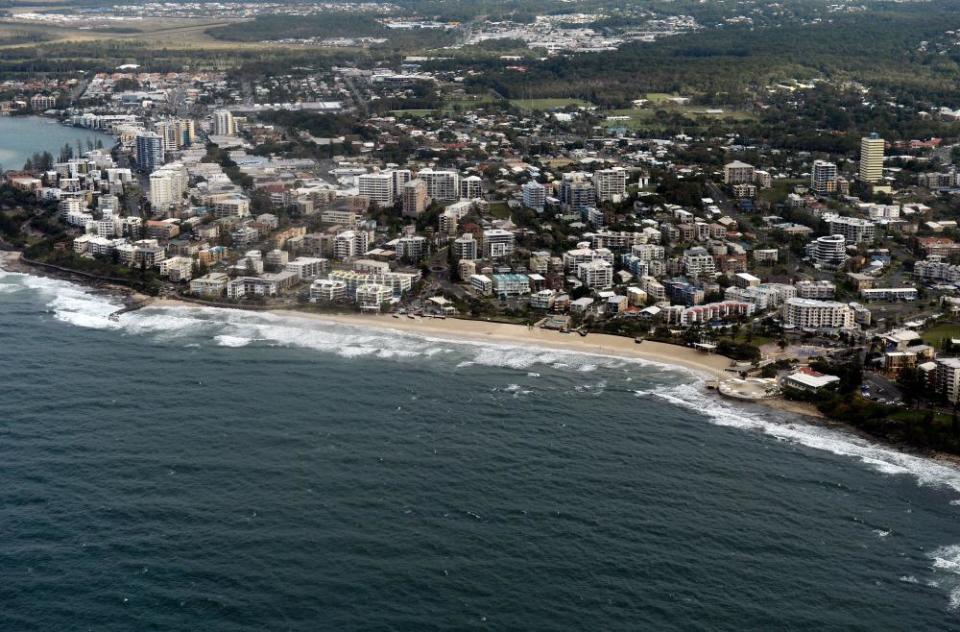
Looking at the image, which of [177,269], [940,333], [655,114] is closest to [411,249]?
[177,269]

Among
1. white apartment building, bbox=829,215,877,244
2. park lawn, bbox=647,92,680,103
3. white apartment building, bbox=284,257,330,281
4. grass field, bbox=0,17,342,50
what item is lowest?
white apartment building, bbox=284,257,330,281

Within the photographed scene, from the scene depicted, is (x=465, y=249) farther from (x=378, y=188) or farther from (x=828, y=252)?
(x=828, y=252)

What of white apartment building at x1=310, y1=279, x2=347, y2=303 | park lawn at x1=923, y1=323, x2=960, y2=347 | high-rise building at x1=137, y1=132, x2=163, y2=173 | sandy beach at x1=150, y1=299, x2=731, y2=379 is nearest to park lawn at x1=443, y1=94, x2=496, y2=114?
high-rise building at x1=137, y1=132, x2=163, y2=173

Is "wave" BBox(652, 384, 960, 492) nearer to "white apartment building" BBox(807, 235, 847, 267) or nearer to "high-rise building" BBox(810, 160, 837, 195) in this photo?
"white apartment building" BBox(807, 235, 847, 267)

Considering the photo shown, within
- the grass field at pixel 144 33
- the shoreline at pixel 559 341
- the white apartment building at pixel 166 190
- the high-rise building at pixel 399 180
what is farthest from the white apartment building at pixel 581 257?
the grass field at pixel 144 33

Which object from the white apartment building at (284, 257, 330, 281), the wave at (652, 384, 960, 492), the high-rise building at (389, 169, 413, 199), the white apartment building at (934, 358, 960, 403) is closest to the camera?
the wave at (652, 384, 960, 492)
